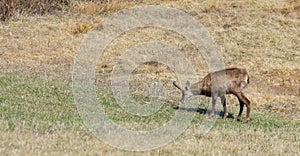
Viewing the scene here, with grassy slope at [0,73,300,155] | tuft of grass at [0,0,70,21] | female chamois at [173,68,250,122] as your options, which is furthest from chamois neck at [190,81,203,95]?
tuft of grass at [0,0,70,21]

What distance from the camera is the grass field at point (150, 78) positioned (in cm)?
1012

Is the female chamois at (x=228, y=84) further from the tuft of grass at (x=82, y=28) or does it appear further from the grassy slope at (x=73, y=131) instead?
the tuft of grass at (x=82, y=28)

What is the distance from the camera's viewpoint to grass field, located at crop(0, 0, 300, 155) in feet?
33.2

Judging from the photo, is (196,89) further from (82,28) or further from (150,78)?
(82,28)

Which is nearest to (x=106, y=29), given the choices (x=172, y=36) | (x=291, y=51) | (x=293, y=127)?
(x=172, y=36)

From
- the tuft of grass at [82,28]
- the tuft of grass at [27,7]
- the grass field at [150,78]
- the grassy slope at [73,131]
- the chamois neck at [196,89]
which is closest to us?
the grassy slope at [73,131]

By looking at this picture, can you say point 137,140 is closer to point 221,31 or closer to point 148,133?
point 148,133

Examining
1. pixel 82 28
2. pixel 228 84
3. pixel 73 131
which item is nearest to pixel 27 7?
pixel 82 28

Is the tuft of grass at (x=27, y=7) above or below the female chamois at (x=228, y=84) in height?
above

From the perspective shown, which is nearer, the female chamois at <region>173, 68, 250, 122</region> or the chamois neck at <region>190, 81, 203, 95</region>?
the female chamois at <region>173, 68, 250, 122</region>

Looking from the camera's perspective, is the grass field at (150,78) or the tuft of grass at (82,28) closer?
the grass field at (150,78)

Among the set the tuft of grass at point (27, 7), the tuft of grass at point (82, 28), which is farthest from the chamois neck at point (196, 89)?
the tuft of grass at point (27, 7)

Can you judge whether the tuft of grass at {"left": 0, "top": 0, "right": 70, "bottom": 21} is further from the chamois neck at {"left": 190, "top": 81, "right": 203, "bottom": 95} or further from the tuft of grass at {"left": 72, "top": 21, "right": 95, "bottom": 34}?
the chamois neck at {"left": 190, "top": 81, "right": 203, "bottom": 95}

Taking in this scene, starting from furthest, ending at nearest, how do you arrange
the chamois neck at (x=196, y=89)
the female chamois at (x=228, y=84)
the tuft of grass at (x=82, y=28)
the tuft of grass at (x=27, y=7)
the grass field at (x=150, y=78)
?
the tuft of grass at (x=27, y=7) < the tuft of grass at (x=82, y=28) < the chamois neck at (x=196, y=89) < the female chamois at (x=228, y=84) < the grass field at (x=150, y=78)
